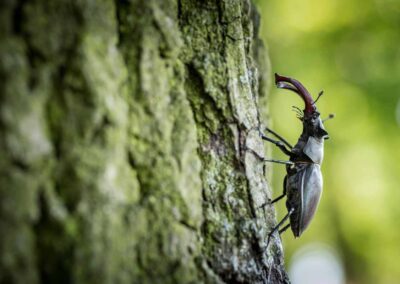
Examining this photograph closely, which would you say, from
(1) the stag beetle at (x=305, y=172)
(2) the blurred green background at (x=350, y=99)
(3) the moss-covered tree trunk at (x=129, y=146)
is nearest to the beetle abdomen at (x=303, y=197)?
(1) the stag beetle at (x=305, y=172)

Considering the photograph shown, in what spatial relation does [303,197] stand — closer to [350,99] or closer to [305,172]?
[305,172]

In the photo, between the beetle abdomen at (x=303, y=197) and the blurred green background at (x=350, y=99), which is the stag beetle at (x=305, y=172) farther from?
the blurred green background at (x=350, y=99)

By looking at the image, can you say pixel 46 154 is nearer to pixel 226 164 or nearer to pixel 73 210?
pixel 73 210

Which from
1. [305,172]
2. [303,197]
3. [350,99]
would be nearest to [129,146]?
[303,197]

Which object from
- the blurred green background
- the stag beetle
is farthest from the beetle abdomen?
the blurred green background

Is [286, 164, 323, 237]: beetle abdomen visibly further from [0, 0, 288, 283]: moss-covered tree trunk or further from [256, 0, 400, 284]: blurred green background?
[256, 0, 400, 284]: blurred green background

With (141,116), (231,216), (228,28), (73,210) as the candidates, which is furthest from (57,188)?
(228,28)

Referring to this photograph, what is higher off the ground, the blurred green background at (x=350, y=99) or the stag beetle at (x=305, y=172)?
the blurred green background at (x=350, y=99)
